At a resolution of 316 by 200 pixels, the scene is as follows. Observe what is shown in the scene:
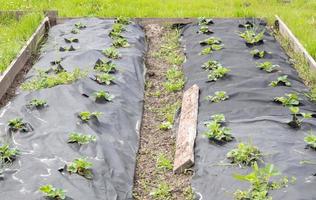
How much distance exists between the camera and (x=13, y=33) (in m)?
6.86

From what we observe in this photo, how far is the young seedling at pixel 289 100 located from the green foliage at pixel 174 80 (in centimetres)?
123

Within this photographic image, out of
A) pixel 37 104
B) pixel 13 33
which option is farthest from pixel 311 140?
pixel 13 33

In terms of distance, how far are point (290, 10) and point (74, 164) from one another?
19.3 ft

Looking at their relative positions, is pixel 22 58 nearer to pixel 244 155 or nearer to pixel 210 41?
pixel 210 41

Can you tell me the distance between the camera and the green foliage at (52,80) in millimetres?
5039

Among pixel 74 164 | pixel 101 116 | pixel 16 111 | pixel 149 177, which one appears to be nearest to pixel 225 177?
pixel 149 177

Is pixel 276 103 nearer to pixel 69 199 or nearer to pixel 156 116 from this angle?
pixel 156 116

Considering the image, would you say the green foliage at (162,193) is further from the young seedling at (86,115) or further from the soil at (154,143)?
the young seedling at (86,115)

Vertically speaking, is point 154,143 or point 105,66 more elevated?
point 105,66

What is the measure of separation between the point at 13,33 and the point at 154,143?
3.37 metres

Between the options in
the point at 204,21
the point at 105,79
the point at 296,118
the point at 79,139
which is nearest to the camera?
the point at 79,139

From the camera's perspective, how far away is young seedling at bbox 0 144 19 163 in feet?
11.8

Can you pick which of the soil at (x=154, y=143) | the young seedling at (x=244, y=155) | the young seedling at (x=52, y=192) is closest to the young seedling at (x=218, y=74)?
the soil at (x=154, y=143)

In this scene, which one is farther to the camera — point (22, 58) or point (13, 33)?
point (13, 33)
